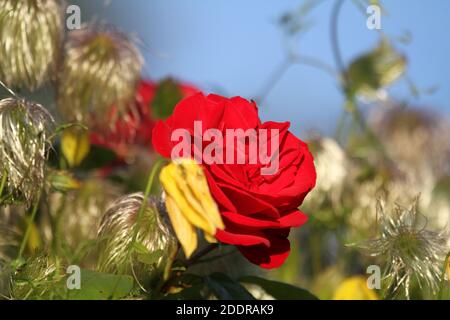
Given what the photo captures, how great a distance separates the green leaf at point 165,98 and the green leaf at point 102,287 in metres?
0.40

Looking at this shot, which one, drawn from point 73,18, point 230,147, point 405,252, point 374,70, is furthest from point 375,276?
point 374,70

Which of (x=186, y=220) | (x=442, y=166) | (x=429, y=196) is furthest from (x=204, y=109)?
(x=442, y=166)

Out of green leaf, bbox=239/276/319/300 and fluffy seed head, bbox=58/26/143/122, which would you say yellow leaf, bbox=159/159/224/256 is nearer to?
green leaf, bbox=239/276/319/300

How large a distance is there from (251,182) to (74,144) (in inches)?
11.0

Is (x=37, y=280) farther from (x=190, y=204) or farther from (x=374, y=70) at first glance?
(x=374, y=70)

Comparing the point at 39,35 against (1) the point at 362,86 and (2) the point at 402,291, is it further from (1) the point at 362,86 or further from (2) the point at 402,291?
(1) the point at 362,86

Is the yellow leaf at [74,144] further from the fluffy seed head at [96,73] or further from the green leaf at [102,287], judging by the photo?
the green leaf at [102,287]

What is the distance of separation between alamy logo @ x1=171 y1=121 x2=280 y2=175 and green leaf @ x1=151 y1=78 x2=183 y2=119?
37 cm

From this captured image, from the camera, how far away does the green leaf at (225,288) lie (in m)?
0.60

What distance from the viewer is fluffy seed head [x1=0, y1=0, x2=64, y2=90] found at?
683mm

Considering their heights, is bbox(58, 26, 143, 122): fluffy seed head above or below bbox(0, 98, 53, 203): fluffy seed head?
above

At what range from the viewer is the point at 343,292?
2.24 feet

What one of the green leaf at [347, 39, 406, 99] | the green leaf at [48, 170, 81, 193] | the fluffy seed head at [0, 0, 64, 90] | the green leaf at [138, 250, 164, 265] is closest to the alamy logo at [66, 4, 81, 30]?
the fluffy seed head at [0, 0, 64, 90]

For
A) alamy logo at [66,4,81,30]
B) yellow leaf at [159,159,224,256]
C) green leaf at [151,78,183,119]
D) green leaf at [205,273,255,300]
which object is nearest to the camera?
yellow leaf at [159,159,224,256]
